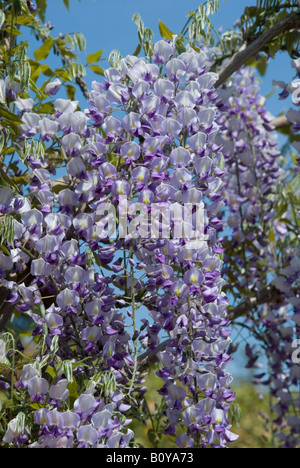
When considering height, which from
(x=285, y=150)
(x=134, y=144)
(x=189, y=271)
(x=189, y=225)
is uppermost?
(x=285, y=150)

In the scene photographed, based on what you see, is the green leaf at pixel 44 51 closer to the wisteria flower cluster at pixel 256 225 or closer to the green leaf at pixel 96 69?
the green leaf at pixel 96 69

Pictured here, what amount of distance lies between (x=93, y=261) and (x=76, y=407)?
12.7 inches

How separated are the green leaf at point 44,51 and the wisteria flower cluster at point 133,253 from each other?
357mm

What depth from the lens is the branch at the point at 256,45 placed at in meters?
1.99

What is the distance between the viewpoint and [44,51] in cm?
186

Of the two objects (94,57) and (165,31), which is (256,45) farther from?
(94,57)

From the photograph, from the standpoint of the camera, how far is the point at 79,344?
1.48 meters

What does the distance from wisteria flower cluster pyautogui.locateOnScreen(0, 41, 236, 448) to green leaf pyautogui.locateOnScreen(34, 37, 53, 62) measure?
0.36 metres

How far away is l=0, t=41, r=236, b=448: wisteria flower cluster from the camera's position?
142cm

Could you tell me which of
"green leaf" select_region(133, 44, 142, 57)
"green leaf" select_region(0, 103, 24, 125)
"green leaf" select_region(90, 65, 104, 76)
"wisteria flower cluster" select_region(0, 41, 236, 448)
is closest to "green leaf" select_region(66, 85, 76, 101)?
"green leaf" select_region(90, 65, 104, 76)

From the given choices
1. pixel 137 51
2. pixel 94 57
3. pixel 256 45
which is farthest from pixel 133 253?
pixel 256 45

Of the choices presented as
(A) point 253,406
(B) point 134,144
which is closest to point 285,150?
(A) point 253,406

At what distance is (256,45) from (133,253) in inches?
35.9
